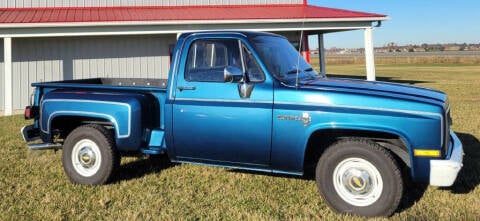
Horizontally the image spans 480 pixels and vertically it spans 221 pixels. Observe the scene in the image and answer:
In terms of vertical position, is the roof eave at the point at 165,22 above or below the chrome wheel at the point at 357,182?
above

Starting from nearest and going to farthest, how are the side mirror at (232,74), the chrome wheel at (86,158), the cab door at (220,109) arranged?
1. the side mirror at (232,74)
2. the cab door at (220,109)
3. the chrome wheel at (86,158)

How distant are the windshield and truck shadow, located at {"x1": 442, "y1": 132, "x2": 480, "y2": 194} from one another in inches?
82.1

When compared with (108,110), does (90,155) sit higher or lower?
lower

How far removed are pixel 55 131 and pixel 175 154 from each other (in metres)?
1.77

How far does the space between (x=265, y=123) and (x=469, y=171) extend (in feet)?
10.2

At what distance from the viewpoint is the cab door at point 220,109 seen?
177 inches

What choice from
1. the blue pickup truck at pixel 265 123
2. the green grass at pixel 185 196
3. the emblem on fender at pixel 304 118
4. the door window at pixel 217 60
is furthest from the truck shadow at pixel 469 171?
the door window at pixel 217 60

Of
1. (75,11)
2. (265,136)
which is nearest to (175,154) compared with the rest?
(265,136)

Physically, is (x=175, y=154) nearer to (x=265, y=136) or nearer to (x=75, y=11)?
(x=265, y=136)

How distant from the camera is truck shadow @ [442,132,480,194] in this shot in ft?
16.8

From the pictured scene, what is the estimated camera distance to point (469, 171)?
19.0 feet

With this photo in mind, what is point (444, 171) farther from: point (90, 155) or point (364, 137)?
point (90, 155)

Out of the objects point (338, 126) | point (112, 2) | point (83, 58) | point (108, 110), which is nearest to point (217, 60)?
point (108, 110)

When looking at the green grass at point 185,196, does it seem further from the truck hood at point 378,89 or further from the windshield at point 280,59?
the windshield at point 280,59
